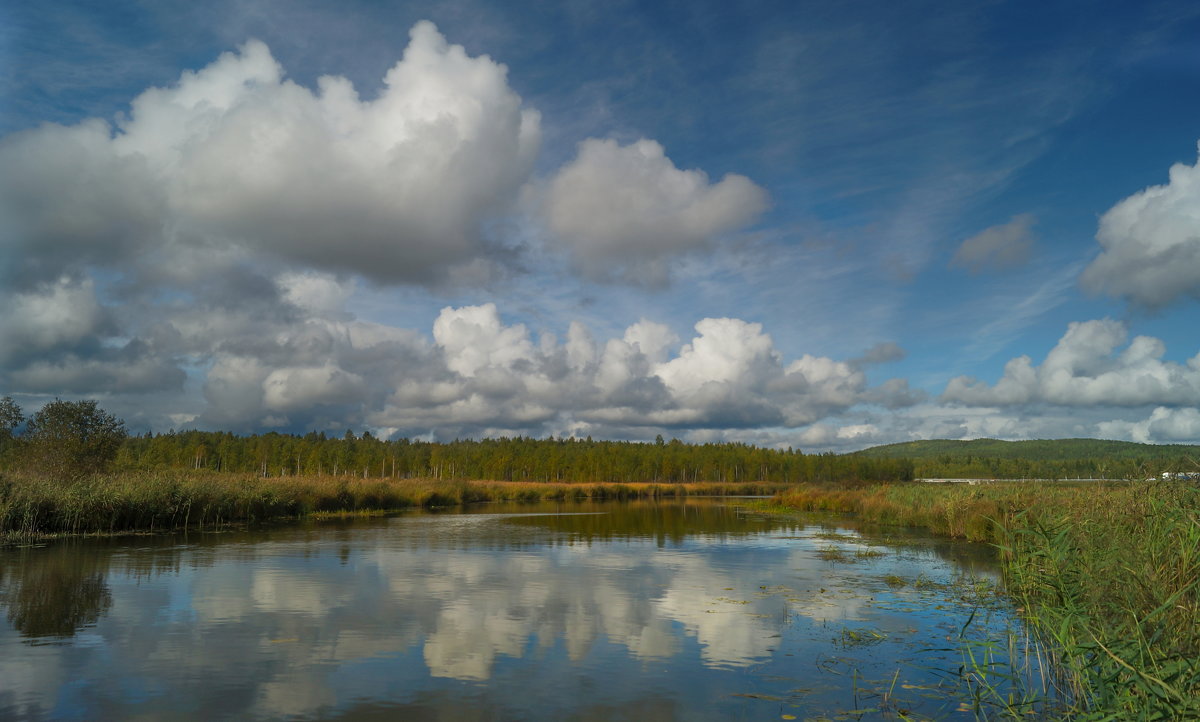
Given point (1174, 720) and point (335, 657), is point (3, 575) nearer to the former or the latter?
point (335, 657)

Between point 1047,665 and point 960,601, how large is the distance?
572 cm

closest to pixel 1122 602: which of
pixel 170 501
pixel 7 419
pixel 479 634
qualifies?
pixel 479 634

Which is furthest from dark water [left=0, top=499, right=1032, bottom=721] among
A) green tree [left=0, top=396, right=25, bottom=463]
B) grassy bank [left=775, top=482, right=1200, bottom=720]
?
green tree [left=0, top=396, right=25, bottom=463]

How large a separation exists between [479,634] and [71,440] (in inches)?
1753

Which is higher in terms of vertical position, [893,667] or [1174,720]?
[1174,720]

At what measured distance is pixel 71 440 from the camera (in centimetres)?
4497

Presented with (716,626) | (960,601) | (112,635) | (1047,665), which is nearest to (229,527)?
(112,635)

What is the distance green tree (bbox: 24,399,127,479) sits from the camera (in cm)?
4288

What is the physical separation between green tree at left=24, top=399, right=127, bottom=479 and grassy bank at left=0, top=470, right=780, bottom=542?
494 centimetres

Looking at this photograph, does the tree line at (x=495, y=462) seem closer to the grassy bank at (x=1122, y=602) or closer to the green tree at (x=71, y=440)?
the green tree at (x=71, y=440)

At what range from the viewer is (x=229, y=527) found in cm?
3559

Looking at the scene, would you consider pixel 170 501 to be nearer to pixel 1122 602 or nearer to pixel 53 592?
pixel 53 592

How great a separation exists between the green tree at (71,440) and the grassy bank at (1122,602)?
153ft

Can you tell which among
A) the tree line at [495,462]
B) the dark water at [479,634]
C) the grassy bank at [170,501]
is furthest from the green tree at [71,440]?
the tree line at [495,462]
